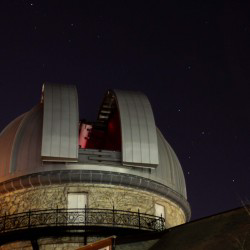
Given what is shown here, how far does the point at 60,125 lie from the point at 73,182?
2.09 metres

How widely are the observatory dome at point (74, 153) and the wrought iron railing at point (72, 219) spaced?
112 cm

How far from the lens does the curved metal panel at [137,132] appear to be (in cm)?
2127

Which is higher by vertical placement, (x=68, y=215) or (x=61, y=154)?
(x=61, y=154)

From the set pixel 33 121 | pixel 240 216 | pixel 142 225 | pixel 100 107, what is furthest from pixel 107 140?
pixel 240 216

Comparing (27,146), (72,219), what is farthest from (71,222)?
(27,146)

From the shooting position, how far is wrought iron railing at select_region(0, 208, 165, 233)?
20.0m

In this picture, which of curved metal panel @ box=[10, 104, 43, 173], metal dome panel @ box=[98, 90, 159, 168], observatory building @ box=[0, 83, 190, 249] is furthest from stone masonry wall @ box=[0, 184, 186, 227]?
metal dome panel @ box=[98, 90, 159, 168]

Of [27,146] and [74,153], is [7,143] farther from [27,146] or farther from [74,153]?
[74,153]

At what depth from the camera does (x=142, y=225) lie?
67.9 feet

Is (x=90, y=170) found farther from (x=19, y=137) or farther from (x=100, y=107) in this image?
(x=100, y=107)

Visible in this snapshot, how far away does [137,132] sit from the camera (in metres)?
21.8

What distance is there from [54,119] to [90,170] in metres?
2.31

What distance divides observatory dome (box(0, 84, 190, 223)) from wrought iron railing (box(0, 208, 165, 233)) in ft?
3.66

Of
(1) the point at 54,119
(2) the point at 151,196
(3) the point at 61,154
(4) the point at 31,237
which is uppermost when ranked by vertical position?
(1) the point at 54,119
